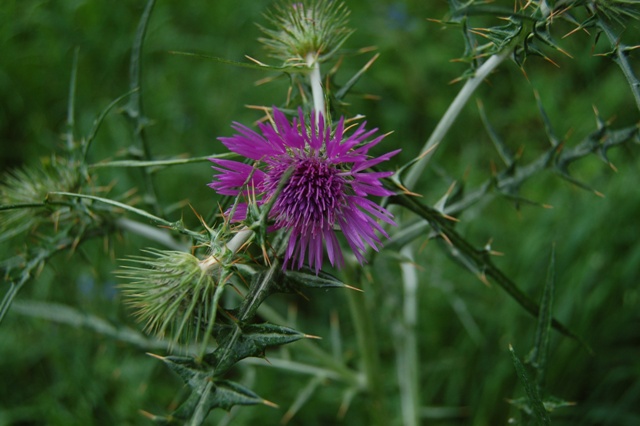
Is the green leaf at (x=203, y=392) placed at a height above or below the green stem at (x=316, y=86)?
below

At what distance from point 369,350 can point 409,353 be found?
1.66 feet

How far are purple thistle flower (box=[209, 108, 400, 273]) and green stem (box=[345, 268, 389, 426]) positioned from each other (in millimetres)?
426

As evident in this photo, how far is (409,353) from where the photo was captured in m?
2.67

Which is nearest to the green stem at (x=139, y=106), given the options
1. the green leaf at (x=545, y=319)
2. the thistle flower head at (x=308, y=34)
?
the thistle flower head at (x=308, y=34)

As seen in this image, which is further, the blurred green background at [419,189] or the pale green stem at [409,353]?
the blurred green background at [419,189]

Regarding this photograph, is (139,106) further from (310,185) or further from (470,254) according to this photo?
(470,254)

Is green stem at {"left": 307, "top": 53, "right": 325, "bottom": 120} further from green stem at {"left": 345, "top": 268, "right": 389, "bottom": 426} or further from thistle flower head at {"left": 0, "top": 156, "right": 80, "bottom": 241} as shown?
thistle flower head at {"left": 0, "top": 156, "right": 80, "bottom": 241}

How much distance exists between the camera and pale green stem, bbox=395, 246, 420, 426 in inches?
99.6

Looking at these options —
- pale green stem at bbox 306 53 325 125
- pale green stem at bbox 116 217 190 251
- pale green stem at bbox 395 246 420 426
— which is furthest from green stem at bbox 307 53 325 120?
pale green stem at bbox 395 246 420 426

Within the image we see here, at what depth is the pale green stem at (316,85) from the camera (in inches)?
63.1

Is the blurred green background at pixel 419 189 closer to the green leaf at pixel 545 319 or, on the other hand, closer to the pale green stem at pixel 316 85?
the green leaf at pixel 545 319

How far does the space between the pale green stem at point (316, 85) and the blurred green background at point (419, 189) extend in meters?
0.75

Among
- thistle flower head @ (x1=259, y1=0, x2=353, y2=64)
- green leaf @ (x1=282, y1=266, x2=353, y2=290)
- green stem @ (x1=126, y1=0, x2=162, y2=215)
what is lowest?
green leaf @ (x1=282, y1=266, x2=353, y2=290)

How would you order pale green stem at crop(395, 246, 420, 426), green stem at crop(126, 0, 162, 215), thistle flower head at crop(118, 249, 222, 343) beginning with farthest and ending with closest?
pale green stem at crop(395, 246, 420, 426), green stem at crop(126, 0, 162, 215), thistle flower head at crop(118, 249, 222, 343)
